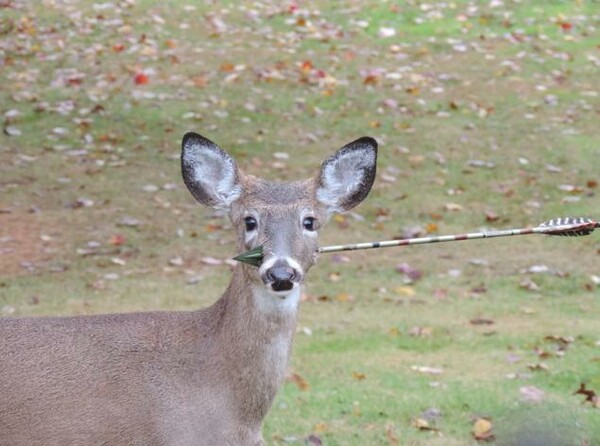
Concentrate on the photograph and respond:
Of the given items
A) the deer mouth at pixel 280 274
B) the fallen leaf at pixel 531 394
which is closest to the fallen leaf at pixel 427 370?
the fallen leaf at pixel 531 394

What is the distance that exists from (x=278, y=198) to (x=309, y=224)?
0.17 m

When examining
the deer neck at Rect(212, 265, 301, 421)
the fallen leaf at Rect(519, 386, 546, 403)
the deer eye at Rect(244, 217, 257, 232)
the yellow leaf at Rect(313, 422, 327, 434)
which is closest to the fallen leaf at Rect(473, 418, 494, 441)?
the fallen leaf at Rect(519, 386, 546, 403)

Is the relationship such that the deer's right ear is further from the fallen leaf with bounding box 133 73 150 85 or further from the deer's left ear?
the fallen leaf with bounding box 133 73 150 85

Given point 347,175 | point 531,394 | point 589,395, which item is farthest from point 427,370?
point 347,175

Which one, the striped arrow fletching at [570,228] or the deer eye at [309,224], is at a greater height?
the deer eye at [309,224]

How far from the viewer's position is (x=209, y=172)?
17.8ft

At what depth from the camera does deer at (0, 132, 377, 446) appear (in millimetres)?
4941

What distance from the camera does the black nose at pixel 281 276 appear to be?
471 centimetres

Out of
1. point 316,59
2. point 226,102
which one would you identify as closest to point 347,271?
point 226,102

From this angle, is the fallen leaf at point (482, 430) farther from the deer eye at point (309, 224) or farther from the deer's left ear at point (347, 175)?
the deer eye at point (309, 224)

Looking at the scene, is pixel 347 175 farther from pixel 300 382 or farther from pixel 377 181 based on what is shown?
pixel 377 181

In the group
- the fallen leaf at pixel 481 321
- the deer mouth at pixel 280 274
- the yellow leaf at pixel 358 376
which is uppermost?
the deer mouth at pixel 280 274

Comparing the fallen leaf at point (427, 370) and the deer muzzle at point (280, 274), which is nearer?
the deer muzzle at point (280, 274)

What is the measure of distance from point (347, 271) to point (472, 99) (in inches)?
248
